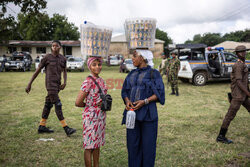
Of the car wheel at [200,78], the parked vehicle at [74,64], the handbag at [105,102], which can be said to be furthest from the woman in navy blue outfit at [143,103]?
the parked vehicle at [74,64]

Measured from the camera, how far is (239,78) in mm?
3768

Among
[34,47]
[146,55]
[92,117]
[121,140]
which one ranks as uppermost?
[34,47]

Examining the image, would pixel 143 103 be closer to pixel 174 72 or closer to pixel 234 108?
pixel 234 108

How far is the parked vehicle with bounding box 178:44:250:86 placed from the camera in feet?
38.0

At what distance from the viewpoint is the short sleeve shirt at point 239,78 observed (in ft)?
12.4

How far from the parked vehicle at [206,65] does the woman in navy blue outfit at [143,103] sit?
31.5ft

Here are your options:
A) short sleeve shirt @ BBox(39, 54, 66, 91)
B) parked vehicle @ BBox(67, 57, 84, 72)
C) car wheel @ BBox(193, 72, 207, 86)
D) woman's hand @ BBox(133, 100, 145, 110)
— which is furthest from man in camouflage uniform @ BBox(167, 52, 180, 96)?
parked vehicle @ BBox(67, 57, 84, 72)

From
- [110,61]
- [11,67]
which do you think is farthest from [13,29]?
[110,61]

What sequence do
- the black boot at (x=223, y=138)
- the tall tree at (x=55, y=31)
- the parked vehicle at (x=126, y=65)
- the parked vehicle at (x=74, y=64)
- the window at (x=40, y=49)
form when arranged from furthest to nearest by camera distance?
the tall tree at (x=55, y=31)
the window at (x=40, y=49)
the parked vehicle at (x=74, y=64)
the parked vehicle at (x=126, y=65)
the black boot at (x=223, y=138)

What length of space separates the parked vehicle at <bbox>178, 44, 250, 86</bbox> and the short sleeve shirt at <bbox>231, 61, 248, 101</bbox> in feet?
25.9

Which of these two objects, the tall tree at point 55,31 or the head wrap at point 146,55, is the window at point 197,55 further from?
the tall tree at point 55,31

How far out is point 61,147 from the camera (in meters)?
3.90

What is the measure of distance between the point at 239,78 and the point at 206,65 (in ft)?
27.3

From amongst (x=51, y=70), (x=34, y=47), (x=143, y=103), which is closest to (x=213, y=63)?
(x=51, y=70)
